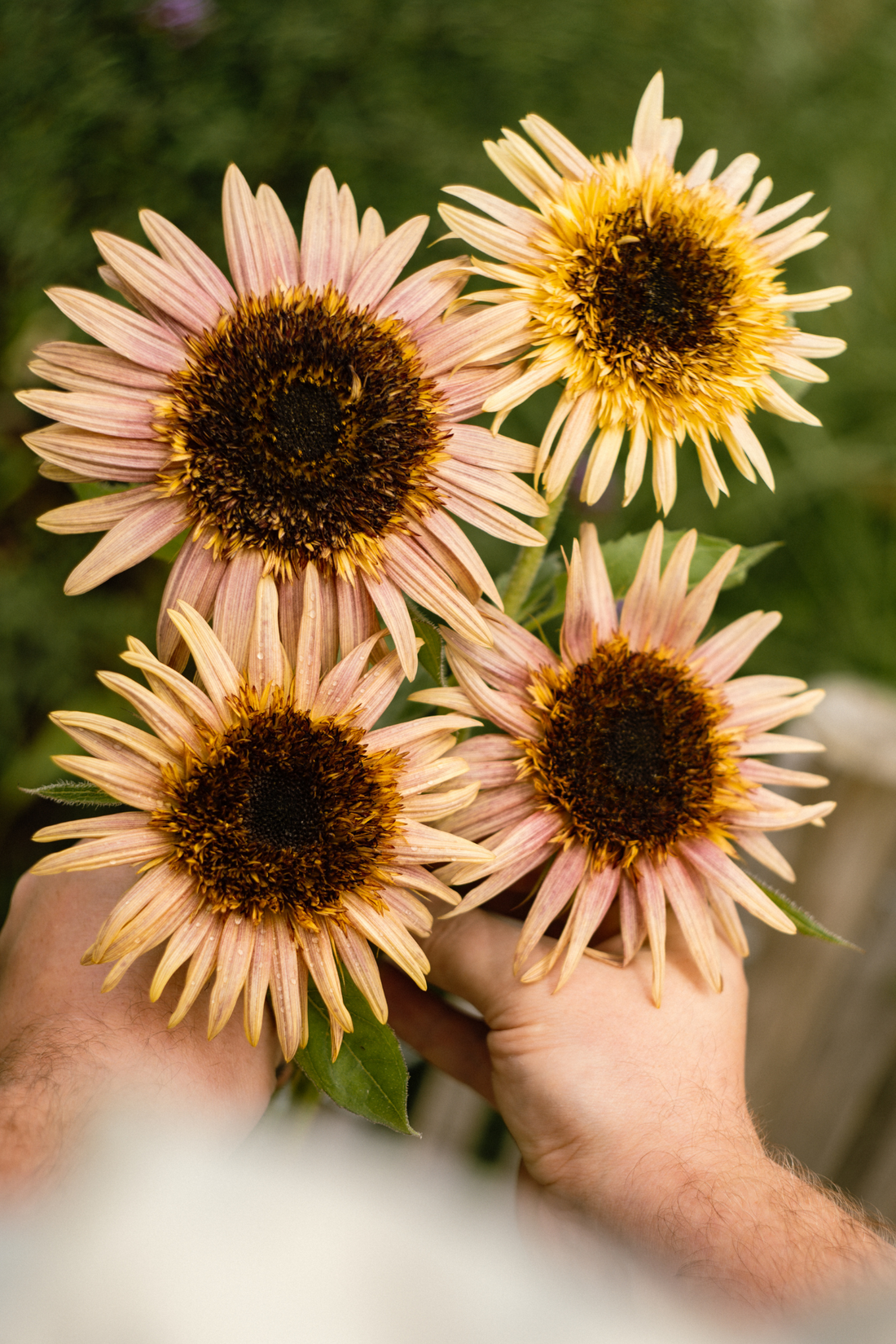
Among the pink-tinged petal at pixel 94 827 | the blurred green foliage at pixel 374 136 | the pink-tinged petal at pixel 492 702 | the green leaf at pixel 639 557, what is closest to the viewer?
the pink-tinged petal at pixel 94 827

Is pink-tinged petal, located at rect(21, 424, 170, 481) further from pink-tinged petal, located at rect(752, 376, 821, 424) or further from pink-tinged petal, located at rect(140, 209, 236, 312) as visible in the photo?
pink-tinged petal, located at rect(752, 376, 821, 424)

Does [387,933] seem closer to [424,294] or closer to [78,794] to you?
[78,794]

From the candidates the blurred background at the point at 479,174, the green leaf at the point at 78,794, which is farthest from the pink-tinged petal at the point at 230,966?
the blurred background at the point at 479,174

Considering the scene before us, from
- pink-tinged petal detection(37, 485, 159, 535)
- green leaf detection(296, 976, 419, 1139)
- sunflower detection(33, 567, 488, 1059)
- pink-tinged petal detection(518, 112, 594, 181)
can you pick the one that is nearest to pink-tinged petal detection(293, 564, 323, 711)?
sunflower detection(33, 567, 488, 1059)

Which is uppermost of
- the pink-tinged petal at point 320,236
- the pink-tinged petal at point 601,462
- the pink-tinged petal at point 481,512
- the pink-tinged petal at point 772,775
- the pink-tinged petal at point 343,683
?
the pink-tinged petal at point 320,236

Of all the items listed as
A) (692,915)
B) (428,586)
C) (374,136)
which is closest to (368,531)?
(428,586)

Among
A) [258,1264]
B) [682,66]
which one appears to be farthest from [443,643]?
[682,66]

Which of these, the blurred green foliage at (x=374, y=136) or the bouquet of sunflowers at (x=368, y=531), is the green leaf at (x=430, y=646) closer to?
the bouquet of sunflowers at (x=368, y=531)
